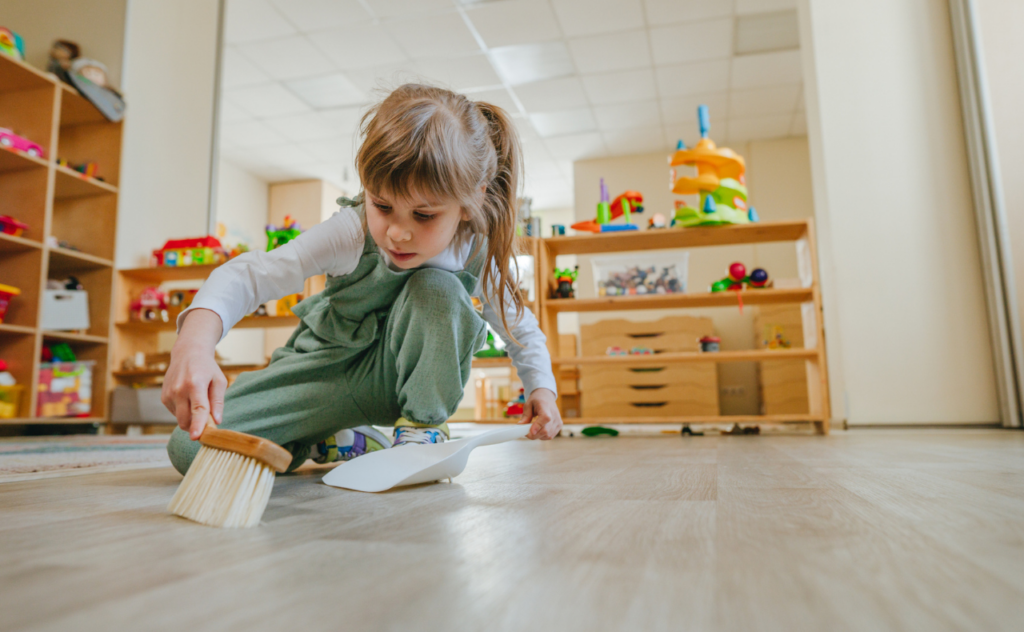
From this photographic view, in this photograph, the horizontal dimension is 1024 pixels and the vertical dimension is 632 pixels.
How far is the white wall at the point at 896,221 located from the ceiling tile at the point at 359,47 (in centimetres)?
214

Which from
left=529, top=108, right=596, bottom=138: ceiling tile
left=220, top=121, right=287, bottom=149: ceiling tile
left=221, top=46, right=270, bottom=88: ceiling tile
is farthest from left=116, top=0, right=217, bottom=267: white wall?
left=529, top=108, right=596, bottom=138: ceiling tile

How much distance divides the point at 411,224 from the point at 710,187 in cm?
174

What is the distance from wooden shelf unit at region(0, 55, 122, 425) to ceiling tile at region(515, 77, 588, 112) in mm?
2274

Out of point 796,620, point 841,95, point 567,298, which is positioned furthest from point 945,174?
point 796,620

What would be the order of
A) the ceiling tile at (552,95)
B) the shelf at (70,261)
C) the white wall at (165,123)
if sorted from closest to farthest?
the shelf at (70,261) → the white wall at (165,123) → the ceiling tile at (552,95)

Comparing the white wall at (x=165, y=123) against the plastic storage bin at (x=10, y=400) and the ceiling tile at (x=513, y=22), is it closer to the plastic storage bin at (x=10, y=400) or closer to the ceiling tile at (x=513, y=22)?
the plastic storage bin at (x=10, y=400)

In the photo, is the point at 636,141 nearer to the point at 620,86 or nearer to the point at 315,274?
the point at 620,86

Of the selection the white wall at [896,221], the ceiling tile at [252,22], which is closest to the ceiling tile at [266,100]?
the ceiling tile at [252,22]

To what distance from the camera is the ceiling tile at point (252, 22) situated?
3178mm

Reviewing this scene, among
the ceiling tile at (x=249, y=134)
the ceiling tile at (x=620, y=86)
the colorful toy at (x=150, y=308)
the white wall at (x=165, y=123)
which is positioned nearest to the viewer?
the colorful toy at (x=150, y=308)

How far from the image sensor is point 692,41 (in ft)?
11.5

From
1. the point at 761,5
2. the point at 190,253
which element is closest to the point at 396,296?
the point at 190,253

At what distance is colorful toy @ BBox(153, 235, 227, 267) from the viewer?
271 cm

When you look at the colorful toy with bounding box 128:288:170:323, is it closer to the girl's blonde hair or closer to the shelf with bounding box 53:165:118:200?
the shelf with bounding box 53:165:118:200
